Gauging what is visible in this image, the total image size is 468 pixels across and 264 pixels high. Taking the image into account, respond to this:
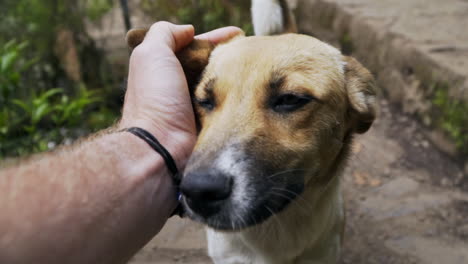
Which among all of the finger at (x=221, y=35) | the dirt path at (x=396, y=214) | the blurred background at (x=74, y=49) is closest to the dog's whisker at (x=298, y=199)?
the finger at (x=221, y=35)

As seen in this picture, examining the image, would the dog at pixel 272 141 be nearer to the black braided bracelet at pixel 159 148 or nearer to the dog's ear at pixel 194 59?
the dog's ear at pixel 194 59

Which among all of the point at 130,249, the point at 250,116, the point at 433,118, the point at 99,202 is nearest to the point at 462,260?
the point at 433,118

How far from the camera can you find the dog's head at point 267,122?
1.53m

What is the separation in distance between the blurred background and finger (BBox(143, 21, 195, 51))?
104 inches

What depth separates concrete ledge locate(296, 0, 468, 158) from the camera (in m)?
3.85

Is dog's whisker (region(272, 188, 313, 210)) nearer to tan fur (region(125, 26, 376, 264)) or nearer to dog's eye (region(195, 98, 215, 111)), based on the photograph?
tan fur (region(125, 26, 376, 264))

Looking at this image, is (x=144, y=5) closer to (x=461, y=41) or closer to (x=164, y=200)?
(x=461, y=41)

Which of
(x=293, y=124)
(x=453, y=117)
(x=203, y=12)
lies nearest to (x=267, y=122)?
(x=293, y=124)

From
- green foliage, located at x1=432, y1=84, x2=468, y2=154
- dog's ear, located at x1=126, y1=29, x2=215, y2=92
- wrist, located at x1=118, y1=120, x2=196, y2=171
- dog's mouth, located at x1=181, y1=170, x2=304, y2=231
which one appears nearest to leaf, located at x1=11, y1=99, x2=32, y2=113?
dog's ear, located at x1=126, y1=29, x2=215, y2=92

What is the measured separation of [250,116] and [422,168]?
2768mm

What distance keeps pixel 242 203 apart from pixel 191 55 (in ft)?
3.28

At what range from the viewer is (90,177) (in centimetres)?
147

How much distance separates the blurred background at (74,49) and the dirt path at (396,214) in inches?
82.6

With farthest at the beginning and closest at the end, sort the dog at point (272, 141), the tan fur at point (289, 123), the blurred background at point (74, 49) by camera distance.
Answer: the blurred background at point (74, 49)
the tan fur at point (289, 123)
the dog at point (272, 141)
